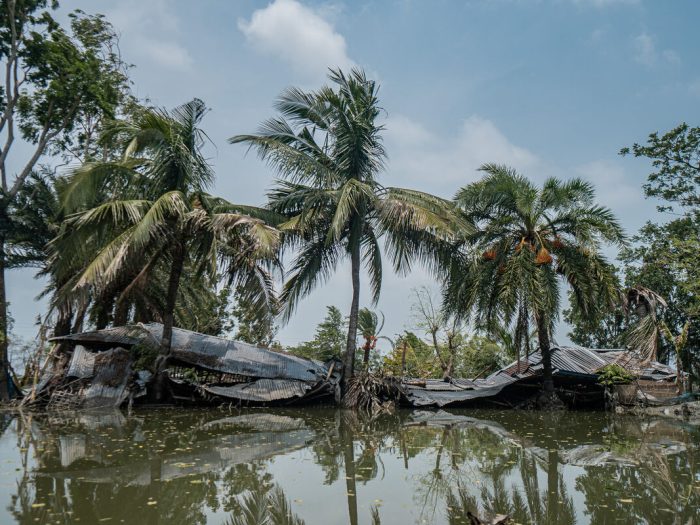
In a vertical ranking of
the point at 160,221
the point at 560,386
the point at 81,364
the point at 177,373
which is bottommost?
the point at 560,386

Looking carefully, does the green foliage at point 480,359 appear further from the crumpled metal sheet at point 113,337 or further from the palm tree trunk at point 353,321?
the crumpled metal sheet at point 113,337

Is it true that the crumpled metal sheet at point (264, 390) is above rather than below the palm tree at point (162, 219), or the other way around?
below

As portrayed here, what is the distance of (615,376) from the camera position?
15.0 m

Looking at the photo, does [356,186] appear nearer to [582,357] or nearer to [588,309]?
[588,309]

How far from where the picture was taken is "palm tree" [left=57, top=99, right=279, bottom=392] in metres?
11.8

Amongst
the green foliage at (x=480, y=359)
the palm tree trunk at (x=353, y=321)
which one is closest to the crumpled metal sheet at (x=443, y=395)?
the palm tree trunk at (x=353, y=321)

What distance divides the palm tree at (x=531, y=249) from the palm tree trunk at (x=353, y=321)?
2.75m

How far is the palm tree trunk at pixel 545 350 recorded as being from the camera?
14984mm

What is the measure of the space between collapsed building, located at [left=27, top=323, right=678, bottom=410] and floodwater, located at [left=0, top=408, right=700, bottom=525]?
9.25ft

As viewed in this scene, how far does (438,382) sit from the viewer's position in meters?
17.4

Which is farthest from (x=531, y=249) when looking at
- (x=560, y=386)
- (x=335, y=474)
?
(x=335, y=474)

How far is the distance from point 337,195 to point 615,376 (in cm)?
939

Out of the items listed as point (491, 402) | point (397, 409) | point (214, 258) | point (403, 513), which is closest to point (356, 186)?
point (214, 258)

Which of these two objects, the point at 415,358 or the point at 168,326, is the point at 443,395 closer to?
the point at 168,326
